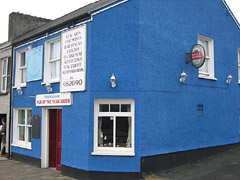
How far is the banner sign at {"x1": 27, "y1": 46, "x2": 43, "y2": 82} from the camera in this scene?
11289 millimetres

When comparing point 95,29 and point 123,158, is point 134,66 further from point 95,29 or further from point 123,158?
point 123,158

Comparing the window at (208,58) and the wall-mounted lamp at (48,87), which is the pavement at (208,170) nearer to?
the window at (208,58)

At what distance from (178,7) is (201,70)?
2.73 m

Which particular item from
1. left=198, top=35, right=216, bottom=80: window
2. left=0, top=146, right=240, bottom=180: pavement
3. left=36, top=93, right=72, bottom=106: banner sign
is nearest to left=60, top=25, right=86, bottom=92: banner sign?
left=36, top=93, right=72, bottom=106: banner sign

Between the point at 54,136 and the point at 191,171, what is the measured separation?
5.49 meters

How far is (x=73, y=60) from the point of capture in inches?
369

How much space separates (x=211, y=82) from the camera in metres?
11.0

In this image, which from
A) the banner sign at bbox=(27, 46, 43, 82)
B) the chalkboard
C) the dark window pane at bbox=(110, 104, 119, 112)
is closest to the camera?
the dark window pane at bbox=(110, 104, 119, 112)

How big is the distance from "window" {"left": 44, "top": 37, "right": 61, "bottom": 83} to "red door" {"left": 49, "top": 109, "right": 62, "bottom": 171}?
4.54 feet

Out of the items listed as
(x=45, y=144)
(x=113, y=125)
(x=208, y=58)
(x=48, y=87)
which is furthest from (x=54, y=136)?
(x=208, y=58)

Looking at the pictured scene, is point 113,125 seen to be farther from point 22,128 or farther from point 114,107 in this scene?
point 22,128

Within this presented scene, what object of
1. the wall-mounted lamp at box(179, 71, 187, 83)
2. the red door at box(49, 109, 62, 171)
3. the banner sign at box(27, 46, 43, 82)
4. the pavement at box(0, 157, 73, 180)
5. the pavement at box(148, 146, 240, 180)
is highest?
the banner sign at box(27, 46, 43, 82)

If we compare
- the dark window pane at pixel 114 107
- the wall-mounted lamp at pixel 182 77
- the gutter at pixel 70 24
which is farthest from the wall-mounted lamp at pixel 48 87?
the wall-mounted lamp at pixel 182 77

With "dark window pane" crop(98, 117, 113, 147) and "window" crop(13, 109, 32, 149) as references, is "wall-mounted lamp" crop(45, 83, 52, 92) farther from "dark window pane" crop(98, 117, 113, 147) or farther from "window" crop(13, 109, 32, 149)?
"dark window pane" crop(98, 117, 113, 147)
